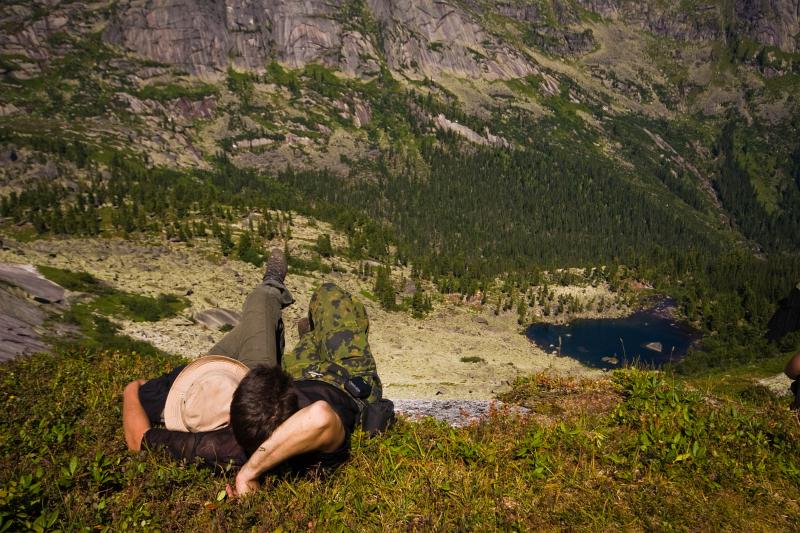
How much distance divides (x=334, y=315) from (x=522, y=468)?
3265mm

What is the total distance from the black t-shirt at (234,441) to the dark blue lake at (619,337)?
62876mm

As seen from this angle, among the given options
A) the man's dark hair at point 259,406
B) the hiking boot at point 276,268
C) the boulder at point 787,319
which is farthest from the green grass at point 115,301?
the boulder at point 787,319

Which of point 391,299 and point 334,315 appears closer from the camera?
point 334,315

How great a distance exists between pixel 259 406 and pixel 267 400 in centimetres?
8

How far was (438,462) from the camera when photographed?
450 centimetres

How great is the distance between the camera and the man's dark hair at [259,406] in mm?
3830

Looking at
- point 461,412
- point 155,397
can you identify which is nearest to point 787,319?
point 461,412

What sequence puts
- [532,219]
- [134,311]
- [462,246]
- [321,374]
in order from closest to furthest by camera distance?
[321,374] < [134,311] < [462,246] < [532,219]

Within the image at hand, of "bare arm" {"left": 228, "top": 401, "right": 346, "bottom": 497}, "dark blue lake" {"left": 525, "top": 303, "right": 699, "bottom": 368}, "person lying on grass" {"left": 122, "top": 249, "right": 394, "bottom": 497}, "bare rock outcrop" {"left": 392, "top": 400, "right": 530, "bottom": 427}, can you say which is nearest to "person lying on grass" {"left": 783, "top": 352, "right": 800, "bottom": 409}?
"bare rock outcrop" {"left": 392, "top": 400, "right": 530, "bottom": 427}

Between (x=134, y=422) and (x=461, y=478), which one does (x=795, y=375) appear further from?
(x=134, y=422)

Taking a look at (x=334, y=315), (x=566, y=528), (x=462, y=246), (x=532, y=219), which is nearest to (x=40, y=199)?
(x=334, y=315)

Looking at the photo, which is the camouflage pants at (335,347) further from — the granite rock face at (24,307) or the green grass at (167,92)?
the green grass at (167,92)

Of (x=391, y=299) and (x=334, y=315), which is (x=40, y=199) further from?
(x=334, y=315)

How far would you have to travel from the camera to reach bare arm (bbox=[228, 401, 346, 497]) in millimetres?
3744
